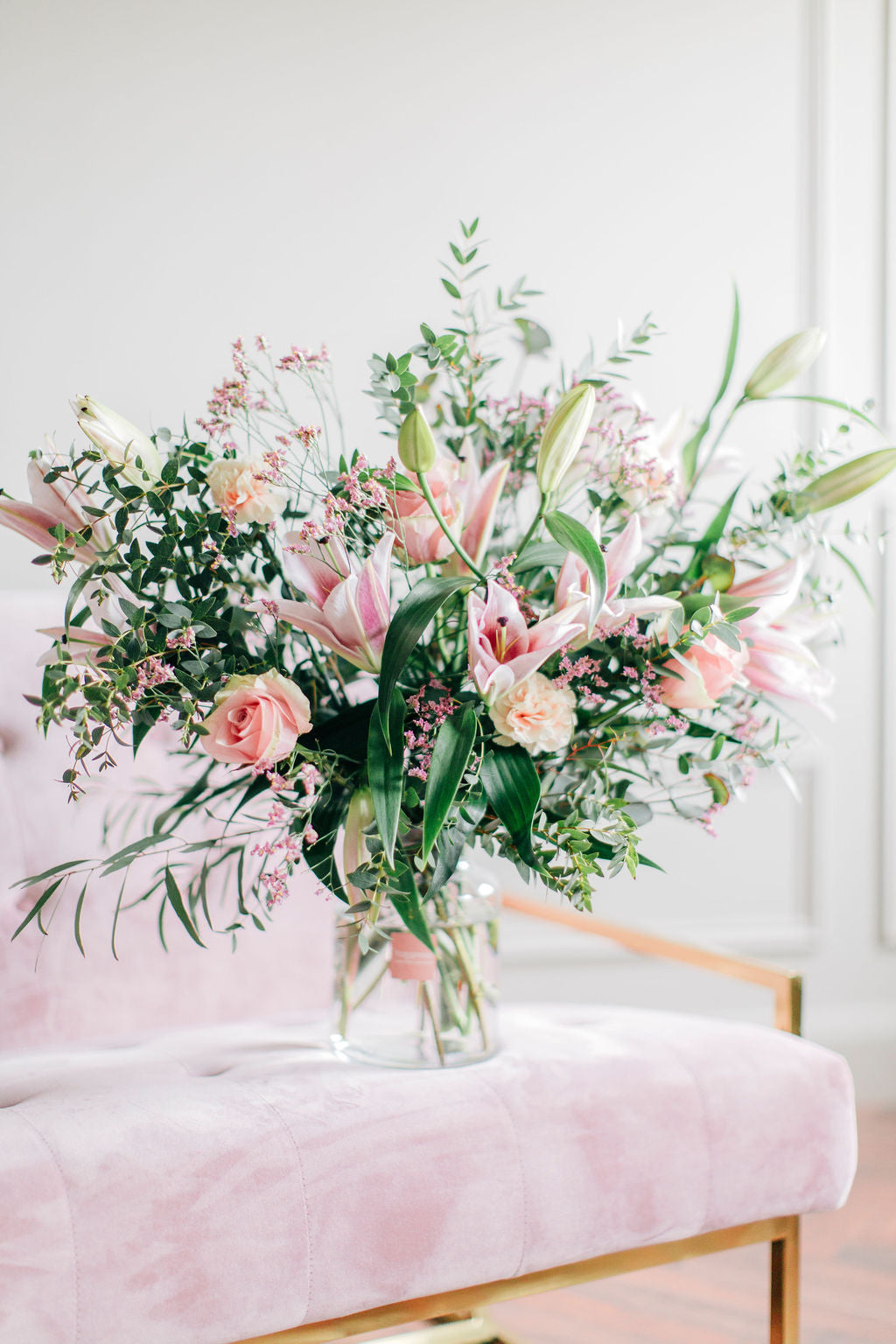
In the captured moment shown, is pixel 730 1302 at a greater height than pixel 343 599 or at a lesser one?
lesser

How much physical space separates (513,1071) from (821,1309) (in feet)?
2.50

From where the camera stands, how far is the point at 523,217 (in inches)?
77.7

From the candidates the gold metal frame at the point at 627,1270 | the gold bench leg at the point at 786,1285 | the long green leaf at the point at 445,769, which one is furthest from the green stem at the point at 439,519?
the gold bench leg at the point at 786,1285

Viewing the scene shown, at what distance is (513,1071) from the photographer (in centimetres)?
97

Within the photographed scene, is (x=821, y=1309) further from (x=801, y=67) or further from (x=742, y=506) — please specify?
(x=801, y=67)

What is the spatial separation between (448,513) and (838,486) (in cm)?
Answer: 37

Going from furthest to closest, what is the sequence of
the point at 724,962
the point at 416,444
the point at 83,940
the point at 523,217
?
the point at 523,217 → the point at 83,940 → the point at 724,962 → the point at 416,444

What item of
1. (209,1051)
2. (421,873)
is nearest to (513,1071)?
(421,873)

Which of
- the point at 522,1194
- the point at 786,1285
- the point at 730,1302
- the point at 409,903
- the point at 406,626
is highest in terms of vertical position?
the point at 406,626

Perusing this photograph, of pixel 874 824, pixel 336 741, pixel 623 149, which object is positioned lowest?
pixel 874 824

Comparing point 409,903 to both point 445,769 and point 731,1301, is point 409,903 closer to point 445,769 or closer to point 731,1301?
point 445,769

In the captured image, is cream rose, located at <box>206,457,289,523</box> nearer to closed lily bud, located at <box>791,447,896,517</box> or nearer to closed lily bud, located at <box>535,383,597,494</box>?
closed lily bud, located at <box>535,383,597,494</box>

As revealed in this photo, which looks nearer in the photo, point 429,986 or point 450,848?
point 450,848

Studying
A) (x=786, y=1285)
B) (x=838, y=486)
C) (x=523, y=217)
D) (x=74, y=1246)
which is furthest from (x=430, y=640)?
(x=523, y=217)
